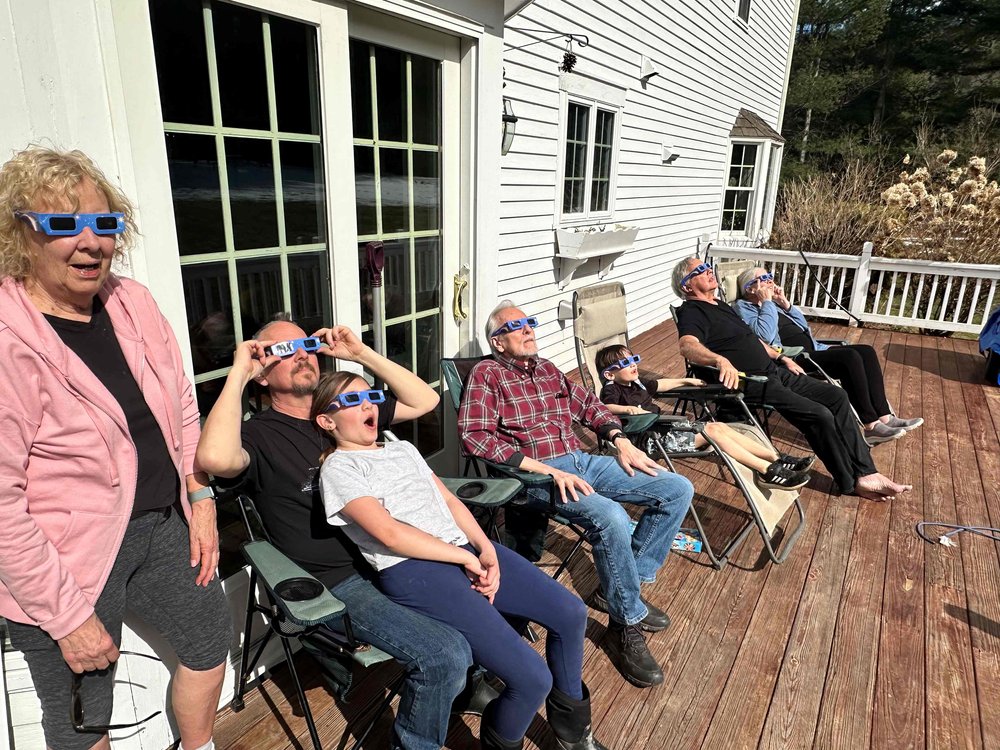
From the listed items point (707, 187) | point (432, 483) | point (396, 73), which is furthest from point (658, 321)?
point (432, 483)

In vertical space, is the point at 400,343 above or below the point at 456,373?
above

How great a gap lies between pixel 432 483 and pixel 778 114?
12447mm

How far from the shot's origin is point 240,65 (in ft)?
6.17

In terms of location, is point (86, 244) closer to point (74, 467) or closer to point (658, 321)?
point (74, 467)

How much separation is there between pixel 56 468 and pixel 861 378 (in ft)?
14.0

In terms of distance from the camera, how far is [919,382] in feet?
17.4

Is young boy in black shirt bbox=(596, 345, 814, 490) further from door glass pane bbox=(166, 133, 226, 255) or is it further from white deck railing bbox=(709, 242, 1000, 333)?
white deck railing bbox=(709, 242, 1000, 333)

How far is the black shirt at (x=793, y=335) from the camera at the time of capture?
4.21 metres

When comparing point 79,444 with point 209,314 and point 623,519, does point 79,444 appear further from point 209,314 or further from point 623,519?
point 623,519

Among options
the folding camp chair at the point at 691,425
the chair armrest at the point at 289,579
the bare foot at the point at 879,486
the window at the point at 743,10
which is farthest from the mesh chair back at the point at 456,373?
the window at the point at 743,10

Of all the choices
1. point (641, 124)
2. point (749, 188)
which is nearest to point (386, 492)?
point (641, 124)

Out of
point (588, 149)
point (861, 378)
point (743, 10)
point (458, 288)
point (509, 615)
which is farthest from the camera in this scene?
point (743, 10)

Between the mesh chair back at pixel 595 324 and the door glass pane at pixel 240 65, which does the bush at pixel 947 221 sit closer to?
the mesh chair back at pixel 595 324

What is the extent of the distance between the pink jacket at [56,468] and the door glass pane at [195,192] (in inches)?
21.0
